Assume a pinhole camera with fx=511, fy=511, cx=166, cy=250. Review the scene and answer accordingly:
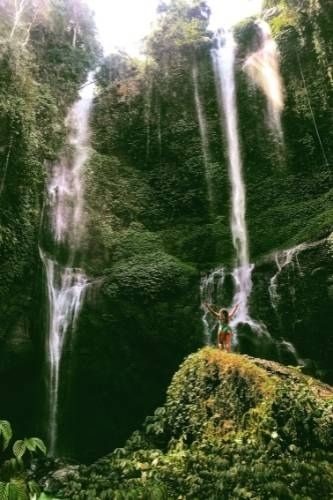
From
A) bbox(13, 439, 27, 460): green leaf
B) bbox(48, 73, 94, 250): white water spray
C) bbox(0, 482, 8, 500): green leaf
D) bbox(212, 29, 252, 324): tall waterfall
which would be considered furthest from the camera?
bbox(48, 73, 94, 250): white water spray

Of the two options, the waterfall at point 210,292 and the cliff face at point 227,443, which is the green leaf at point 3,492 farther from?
the waterfall at point 210,292

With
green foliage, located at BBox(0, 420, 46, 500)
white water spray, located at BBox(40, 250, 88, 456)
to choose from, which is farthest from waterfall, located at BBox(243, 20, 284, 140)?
green foliage, located at BBox(0, 420, 46, 500)

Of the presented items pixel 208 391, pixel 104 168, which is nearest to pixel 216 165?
pixel 104 168

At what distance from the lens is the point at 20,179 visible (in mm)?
12789

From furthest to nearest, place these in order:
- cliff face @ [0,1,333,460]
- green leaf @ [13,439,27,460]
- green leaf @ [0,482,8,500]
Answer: cliff face @ [0,1,333,460]
green leaf @ [13,439,27,460]
green leaf @ [0,482,8,500]

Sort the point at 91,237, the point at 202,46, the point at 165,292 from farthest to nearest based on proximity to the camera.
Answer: the point at 202,46, the point at 91,237, the point at 165,292

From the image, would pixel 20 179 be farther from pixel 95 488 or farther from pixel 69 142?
pixel 95 488

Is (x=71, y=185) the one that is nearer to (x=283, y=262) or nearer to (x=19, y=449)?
(x=283, y=262)

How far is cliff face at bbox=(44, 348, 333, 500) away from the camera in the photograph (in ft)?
16.3

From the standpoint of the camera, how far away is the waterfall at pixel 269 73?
1574 cm

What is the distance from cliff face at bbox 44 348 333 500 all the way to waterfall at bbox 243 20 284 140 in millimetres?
10660

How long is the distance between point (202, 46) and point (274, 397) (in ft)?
49.8

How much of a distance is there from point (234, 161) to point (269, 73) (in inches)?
122

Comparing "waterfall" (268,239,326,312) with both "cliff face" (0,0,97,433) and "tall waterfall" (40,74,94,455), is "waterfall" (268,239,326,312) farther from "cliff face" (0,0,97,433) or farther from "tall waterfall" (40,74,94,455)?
"cliff face" (0,0,97,433)
